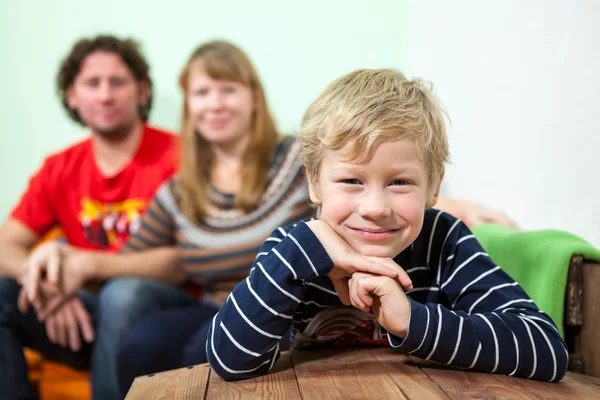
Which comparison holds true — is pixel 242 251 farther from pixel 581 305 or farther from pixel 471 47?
pixel 581 305

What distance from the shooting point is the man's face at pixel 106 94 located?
7.36 feet

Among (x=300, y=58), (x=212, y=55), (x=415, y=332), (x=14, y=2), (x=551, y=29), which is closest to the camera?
(x=415, y=332)

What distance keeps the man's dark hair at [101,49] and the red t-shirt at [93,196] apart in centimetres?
24

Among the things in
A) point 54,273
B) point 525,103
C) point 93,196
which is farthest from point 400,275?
point 93,196

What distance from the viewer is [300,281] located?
99 cm

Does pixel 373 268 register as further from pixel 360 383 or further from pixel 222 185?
pixel 222 185

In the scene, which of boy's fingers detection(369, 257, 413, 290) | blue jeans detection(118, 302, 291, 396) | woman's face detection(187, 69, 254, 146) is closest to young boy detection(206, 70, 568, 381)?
boy's fingers detection(369, 257, 413, 290)

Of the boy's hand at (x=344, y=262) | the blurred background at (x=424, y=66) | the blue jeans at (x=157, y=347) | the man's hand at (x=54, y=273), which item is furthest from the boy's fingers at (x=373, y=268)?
the man's hand at (x=54, y=273)

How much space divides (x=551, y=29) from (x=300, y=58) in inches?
47.1

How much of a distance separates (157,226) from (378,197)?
1.10m

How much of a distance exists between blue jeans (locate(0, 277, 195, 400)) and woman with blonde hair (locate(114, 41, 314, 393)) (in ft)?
0.31

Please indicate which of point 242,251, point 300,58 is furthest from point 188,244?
point 300,58

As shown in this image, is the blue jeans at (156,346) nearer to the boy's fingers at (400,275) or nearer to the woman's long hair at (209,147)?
the woman's long hair at (209,147)

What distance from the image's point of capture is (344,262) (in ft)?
3.18
